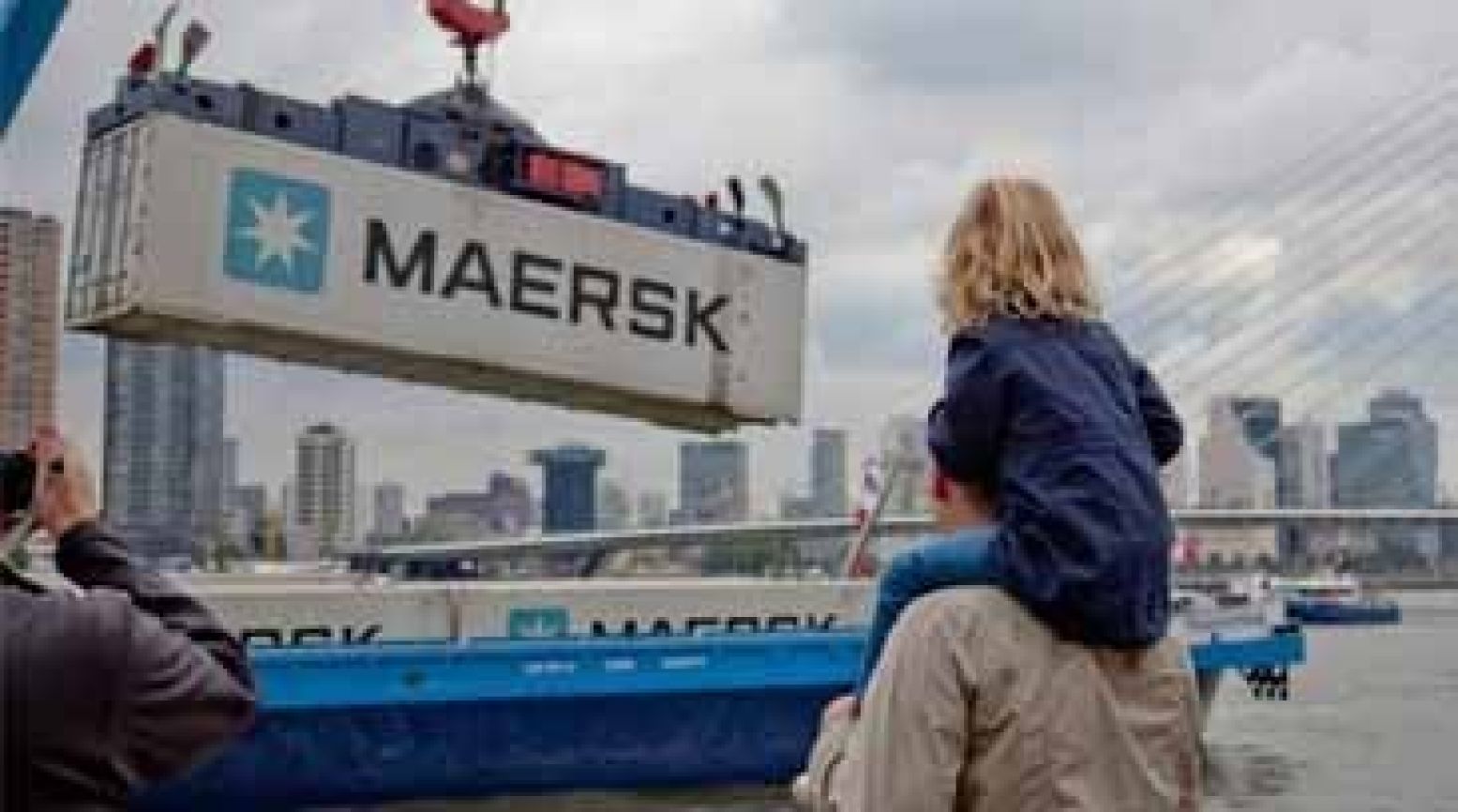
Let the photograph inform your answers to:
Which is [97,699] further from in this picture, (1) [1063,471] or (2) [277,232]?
→ (2) [277,232]

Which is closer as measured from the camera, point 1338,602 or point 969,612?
point 969,612

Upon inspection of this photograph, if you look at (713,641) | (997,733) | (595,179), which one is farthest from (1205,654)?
(997,733)

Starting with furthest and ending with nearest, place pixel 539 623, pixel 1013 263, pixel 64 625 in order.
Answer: pixel 539 623
pixel 1013 263
pixel 64 625

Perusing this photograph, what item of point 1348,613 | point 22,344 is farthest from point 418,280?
point 1348,613

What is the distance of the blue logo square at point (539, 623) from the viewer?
1471 centimetres

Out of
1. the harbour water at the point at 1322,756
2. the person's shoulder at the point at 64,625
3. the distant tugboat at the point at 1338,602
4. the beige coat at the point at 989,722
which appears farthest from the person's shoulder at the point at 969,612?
the distant tugboat at the point at 1338,602

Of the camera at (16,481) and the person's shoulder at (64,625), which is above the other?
the camera at (16,481)

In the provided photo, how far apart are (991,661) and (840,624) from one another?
1371cm

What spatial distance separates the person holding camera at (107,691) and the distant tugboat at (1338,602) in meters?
74.9

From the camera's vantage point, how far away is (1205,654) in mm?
16219

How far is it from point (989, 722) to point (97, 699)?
861mm

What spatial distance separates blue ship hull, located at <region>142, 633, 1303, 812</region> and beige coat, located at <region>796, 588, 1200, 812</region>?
9.86 m

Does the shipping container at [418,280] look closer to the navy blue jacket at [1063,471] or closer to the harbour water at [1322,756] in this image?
the harbour water at [1322,756]

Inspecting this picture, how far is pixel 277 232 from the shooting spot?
11.5m
